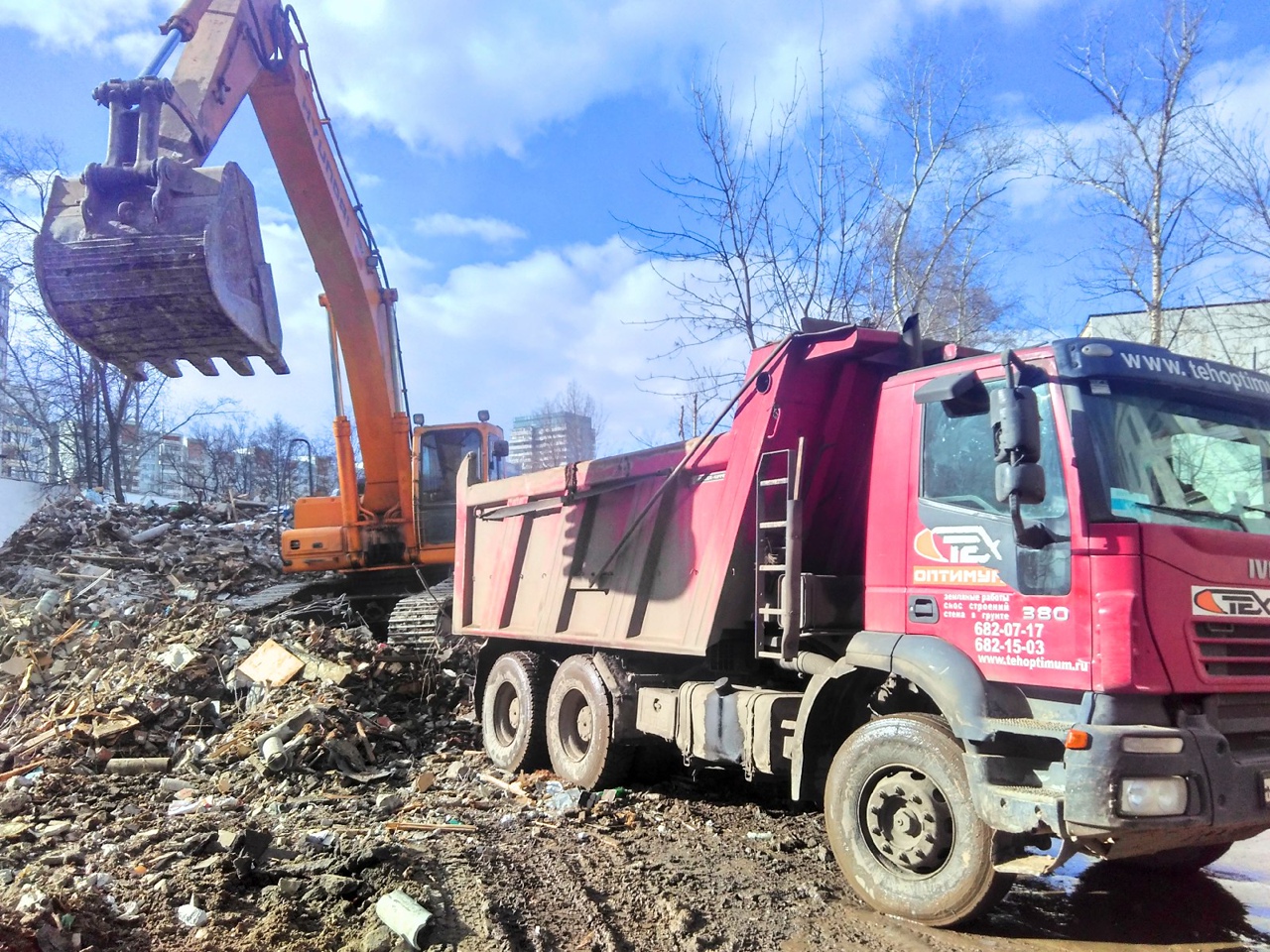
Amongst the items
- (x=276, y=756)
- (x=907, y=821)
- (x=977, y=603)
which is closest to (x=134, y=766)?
(x=276, y=756)

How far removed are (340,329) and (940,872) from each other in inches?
324

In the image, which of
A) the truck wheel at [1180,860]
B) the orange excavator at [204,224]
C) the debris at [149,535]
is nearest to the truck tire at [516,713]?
the orange excavator at [204,224]

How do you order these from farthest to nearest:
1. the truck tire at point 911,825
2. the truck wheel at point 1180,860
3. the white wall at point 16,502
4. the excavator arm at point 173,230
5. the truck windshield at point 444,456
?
1. the white wall at point 16,502
2. the truck windshield at point 444,456
3. the excavator arm at point 173,230
4. the truck wheel at point 1180,860
5. the truck tire at point 911,825

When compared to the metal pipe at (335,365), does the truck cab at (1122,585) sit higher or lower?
lower

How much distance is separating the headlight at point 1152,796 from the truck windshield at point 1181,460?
1.02 m

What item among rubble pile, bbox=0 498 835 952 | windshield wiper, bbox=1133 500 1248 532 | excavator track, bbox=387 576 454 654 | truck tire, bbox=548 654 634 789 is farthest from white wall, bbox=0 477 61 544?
windshield wiper, bbox=1133 500 1248 532

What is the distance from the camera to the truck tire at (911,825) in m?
3.95

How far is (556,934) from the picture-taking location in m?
4.23

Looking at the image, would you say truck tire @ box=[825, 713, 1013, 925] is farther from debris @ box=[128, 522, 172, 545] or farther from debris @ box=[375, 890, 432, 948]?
debris @ box=[128, 522, 172, 545]

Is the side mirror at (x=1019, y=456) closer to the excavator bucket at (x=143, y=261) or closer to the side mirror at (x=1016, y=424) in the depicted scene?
the side mirror at (x=1016, y=424)

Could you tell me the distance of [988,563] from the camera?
4.14 meters

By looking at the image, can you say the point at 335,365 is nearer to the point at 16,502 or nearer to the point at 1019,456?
the point at 1019,456

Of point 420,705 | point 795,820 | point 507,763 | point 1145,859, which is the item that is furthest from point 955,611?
point 420,705

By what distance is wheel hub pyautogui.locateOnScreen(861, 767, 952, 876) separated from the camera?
414 cm
